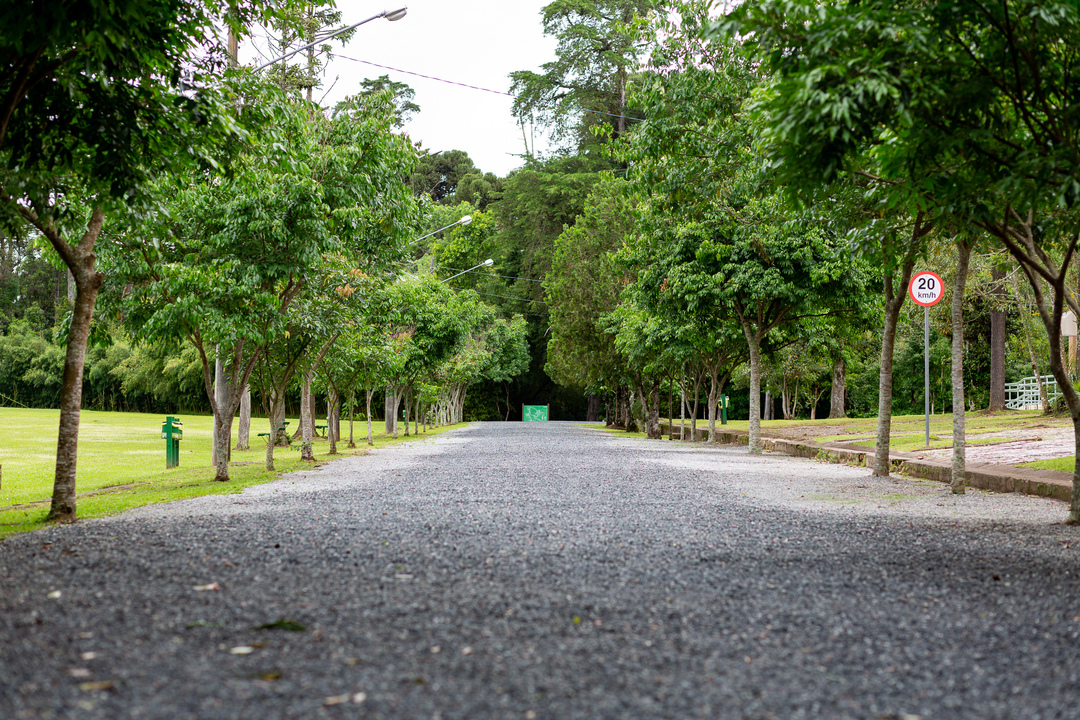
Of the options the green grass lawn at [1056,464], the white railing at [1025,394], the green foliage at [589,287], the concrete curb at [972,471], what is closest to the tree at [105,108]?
the concrete curb at [972,471]

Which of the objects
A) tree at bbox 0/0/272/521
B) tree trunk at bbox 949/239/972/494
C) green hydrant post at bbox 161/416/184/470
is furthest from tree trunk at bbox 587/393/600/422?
tree at bbox 0/0/272/521

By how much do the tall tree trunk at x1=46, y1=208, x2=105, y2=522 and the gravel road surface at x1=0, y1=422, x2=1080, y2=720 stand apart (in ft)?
1.44

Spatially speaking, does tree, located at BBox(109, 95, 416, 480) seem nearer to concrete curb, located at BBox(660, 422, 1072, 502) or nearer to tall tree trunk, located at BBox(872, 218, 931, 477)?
tall tree trunk, located at BBox(872, 218, 931, 477)

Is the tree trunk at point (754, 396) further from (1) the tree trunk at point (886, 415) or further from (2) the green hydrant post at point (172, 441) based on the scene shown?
(2) the green hydrant post at point (172, 441)

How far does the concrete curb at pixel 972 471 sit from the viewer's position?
9.53 m

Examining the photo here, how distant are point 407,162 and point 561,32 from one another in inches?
1346

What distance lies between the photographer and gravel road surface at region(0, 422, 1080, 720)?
3.06m

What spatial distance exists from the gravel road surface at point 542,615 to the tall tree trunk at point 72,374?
0.44 meters

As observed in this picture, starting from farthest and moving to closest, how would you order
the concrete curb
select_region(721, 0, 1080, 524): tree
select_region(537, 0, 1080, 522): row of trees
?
the concrete curb → select_region(537, 0, 1080, 522): row of trees → select_region(721, 0, 1080, 524): tree

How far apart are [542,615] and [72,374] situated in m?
5.71

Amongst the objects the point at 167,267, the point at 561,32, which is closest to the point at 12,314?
the point at 561,32

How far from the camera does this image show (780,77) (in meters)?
5.63

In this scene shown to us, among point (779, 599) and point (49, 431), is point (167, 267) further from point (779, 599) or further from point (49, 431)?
point (49, 431)

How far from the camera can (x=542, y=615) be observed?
13.7 ft
